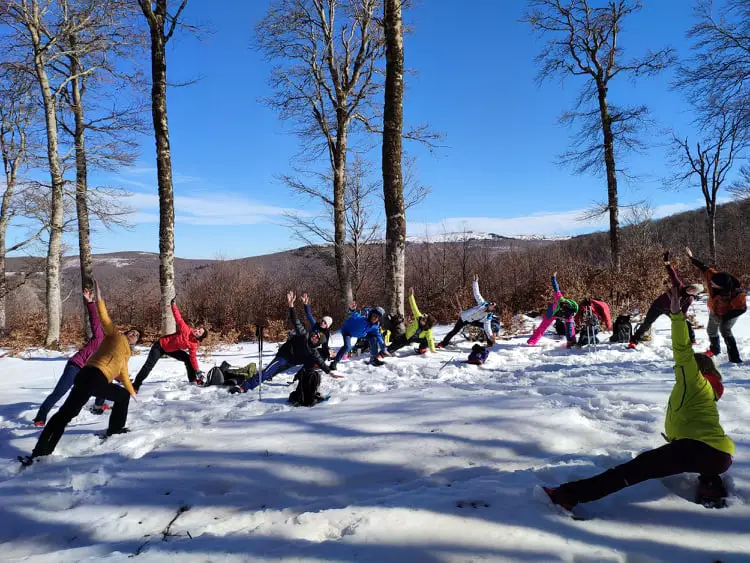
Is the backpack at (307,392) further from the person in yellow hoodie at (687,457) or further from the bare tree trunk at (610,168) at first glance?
the bare tree trunk at (610,168)

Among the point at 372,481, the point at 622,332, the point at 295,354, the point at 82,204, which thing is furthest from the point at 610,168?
the point at 82,204

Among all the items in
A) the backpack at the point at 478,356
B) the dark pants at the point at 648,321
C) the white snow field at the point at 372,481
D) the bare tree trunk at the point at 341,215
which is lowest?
the white snow field at the point at 372,481

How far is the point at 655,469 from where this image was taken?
267cm

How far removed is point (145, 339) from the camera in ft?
47.5

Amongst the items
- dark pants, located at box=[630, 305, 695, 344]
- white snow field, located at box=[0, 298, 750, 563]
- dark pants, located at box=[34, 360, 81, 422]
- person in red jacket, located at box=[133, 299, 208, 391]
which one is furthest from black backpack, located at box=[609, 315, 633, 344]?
dark pants, located at box=[34, 360, 81, 422]

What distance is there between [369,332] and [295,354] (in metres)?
2.23

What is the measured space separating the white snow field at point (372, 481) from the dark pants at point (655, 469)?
0.46ft

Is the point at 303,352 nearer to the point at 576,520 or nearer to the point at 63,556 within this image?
the point at 63,556

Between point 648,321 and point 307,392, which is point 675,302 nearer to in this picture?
point 307,392

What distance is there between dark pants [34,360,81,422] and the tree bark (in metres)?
3.71

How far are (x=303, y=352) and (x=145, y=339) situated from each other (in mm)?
10374

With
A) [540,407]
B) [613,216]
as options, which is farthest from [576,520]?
[613,216]

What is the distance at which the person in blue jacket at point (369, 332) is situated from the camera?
338 inches

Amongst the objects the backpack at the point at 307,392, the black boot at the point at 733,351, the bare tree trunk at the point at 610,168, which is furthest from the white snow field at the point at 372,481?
the bare tree trunk at the point at 610,168
